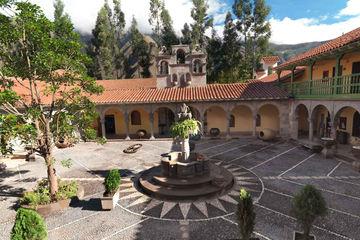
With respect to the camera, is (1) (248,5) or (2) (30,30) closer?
(2) (30,30)

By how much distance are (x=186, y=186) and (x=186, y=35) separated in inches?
1403

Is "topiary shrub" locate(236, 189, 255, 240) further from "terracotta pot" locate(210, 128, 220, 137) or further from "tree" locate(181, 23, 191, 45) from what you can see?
"tree" locate(181, 23, 191, 45)

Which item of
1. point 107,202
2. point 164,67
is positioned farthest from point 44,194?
point 164,67

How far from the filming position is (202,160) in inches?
439

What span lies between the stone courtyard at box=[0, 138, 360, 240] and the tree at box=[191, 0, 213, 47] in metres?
28.6

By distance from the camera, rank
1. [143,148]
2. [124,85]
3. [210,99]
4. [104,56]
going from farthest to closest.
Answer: [104,56], [124,85], [210,99], [143,148]

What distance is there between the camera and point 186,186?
32.7 feet

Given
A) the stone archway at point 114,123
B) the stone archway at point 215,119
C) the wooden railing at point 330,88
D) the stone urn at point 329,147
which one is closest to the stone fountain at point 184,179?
the stone urn at point 329,147

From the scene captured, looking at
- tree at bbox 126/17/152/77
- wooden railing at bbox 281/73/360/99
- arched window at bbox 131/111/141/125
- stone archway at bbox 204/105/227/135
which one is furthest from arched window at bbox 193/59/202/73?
tree at bbox 126/17/152/77

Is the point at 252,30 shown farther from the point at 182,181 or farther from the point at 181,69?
the point at 182,181

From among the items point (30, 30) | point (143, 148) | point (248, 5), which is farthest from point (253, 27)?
point (30, 30)

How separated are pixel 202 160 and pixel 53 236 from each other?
6.62 meters

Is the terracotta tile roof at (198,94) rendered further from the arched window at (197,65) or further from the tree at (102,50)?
the tree at (102,50)

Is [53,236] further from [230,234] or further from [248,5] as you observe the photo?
[248,5]
